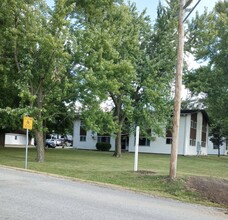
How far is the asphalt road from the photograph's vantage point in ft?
25.4

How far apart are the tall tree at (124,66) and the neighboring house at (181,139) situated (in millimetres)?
9967

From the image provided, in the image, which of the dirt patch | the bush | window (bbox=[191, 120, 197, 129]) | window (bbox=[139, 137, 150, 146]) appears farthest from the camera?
Result: the bush

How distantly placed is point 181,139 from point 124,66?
25134 mm

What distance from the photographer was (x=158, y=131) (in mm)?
34219

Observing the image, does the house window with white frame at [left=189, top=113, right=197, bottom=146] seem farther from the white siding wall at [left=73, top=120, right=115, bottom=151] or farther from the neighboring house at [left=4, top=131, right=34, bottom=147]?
the neighboring house at [left=4, top=131, right=34, bottom=147]

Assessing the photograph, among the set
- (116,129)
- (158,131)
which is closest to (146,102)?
(158,131)

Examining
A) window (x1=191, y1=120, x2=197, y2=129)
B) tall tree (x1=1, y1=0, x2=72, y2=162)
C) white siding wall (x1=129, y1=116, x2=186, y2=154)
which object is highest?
tall tree (x1=1, y1=0, x2=72, y2=162)

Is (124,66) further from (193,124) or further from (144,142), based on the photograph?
(193,124)

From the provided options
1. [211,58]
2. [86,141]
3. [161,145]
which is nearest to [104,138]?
[86,141]

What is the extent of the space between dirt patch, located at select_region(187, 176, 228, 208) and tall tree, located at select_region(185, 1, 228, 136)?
22.8 meters

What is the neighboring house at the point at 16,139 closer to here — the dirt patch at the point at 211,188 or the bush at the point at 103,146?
the bush at the point at 103,146

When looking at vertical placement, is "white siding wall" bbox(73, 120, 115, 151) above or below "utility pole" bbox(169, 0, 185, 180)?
below

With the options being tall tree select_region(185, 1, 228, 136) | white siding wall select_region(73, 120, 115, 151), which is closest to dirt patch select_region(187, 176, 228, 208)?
tall tree select_region(185, 1, 228, 136)

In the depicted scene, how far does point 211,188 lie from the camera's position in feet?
40.3
